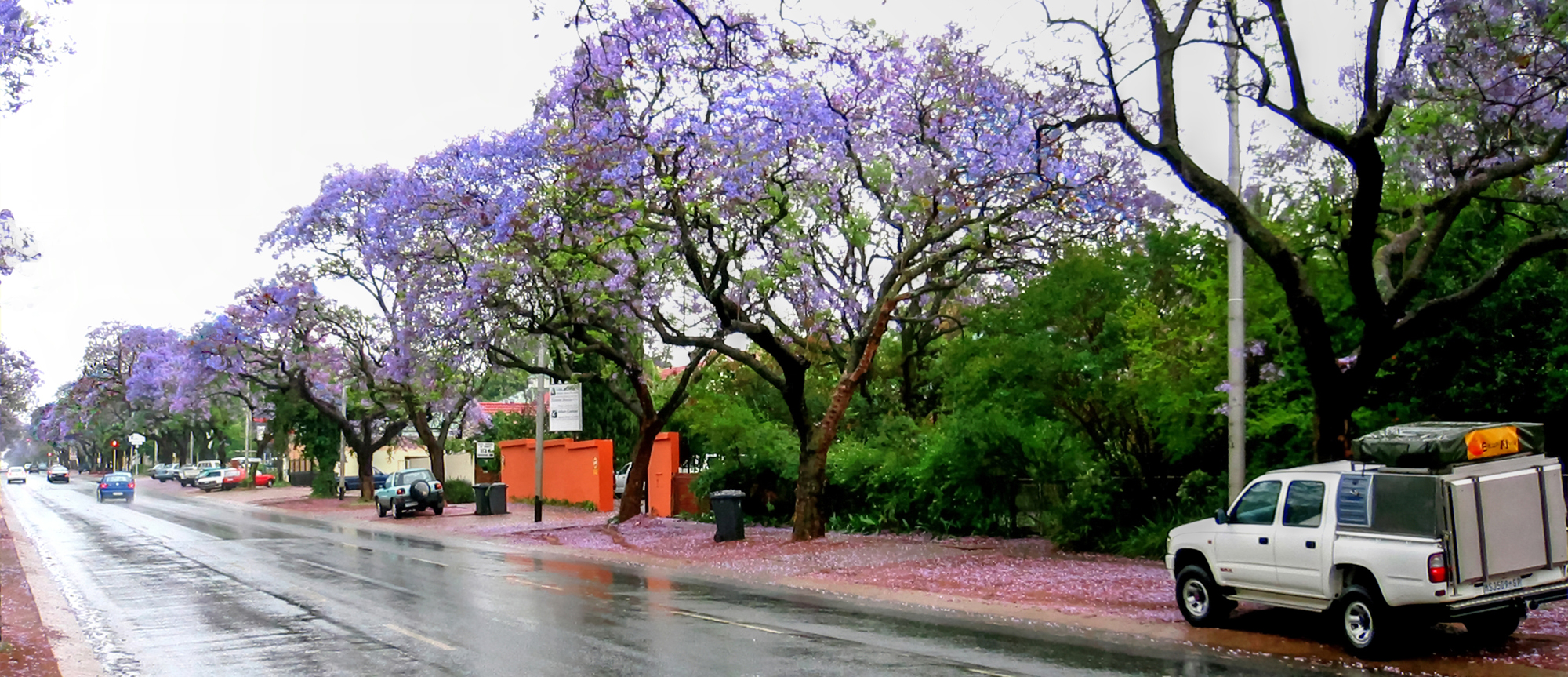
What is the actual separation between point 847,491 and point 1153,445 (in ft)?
30.8

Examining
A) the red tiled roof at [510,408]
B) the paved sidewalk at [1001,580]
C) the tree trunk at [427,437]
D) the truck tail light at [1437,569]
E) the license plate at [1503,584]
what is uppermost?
the red tiled roof at [510,408]

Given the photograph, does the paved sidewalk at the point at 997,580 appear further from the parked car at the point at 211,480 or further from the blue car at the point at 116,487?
the parked car at the point at 211,480

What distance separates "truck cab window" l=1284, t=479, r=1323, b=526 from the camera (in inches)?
461

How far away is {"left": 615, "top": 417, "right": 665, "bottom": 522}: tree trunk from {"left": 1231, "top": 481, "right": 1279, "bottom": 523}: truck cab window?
2038 centimetres

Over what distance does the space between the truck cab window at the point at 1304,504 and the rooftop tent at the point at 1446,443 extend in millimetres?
626

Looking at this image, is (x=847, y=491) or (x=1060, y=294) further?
(x=847, y=491)

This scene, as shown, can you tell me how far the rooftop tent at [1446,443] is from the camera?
10.6 m

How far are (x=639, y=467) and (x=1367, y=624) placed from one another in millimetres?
23061

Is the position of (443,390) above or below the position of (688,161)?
below

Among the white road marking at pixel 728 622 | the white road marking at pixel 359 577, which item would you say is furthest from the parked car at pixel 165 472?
the white road marking at pixel 728 622

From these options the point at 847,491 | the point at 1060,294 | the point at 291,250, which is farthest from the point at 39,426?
the point at 1060,294

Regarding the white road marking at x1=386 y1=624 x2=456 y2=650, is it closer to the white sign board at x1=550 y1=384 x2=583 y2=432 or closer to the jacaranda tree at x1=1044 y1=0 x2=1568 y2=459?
the jacaranda tree at x1=1044 y1=0 x2=1568 y2=459

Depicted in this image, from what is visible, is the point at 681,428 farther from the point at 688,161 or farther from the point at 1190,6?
the point at 1190,6

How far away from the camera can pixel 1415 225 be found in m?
14.2
